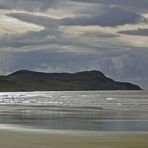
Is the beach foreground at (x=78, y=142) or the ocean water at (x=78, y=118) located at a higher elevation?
the beach foreground at (x=78, y=142)

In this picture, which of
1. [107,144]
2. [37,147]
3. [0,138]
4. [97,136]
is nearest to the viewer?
[37,147]

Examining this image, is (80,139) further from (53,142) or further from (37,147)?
(37,147)

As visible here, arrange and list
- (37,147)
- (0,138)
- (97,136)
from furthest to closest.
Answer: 1. (97,136)
2. (0,138)
3. (37,147)

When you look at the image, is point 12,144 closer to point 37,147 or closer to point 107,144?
point 37,147

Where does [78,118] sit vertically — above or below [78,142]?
below

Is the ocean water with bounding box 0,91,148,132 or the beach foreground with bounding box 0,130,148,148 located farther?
the ocean water with bounding box 0,91,148,132

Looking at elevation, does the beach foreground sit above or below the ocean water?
above

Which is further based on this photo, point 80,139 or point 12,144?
point 80,139

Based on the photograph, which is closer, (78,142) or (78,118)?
(78,142)

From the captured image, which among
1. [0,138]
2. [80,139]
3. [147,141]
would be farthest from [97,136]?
[0,138]

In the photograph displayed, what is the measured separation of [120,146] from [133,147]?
82 centimetres

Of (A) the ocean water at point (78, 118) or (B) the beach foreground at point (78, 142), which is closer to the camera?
(B) the beach foreground at point (78, 142)

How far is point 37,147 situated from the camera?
23.4 meters

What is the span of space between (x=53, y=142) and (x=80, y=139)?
2712 mm
